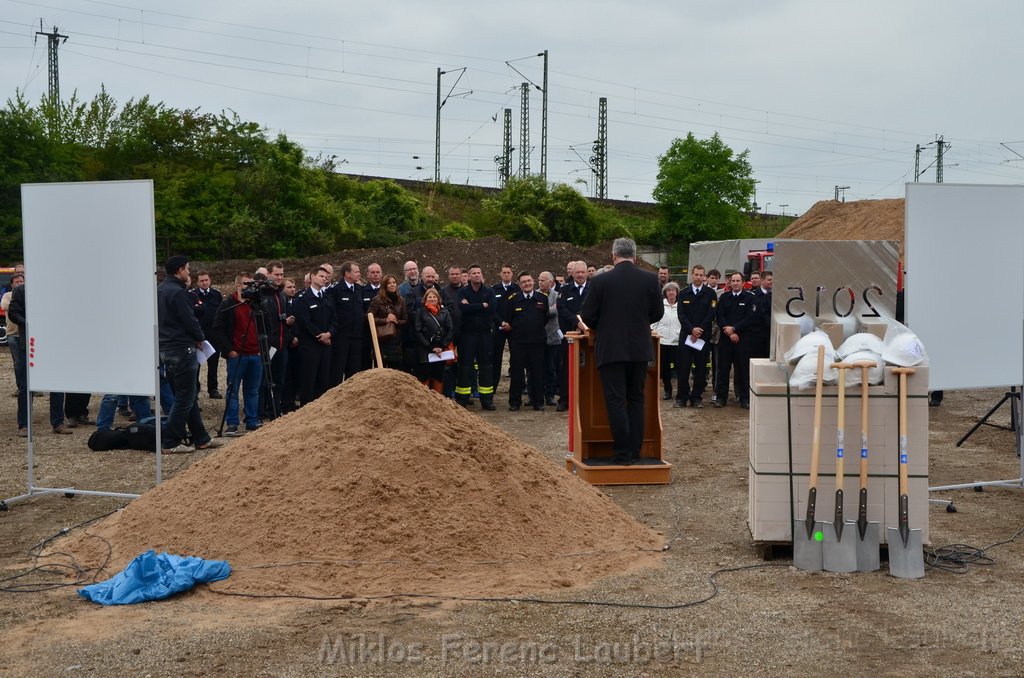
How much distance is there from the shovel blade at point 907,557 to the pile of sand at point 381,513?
4.95 ft

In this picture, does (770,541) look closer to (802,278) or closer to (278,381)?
(802,278)

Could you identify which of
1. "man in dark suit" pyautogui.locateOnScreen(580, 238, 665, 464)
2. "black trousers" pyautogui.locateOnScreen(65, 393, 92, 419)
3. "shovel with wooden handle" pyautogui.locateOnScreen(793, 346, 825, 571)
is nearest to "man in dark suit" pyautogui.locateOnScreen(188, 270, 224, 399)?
"black trousers" pyautogui.locateOnScreen(65, 393, 92, 419)

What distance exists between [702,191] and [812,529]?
48.9 m

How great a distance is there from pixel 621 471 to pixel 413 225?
37166mm

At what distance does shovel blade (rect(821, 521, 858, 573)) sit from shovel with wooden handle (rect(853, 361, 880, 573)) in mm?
53

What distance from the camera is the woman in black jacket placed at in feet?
43.5

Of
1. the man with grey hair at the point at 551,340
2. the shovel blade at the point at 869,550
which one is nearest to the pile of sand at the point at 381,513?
the shovel blade at the point at 869,550

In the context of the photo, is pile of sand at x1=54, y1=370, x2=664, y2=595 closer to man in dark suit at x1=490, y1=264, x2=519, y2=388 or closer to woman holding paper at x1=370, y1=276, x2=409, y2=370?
woman holding paper at x1=370, y1=276, x2=409, y2=370

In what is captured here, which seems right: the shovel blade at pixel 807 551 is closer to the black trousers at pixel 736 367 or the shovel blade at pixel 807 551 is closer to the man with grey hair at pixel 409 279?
the black trousers at pixel 736 367

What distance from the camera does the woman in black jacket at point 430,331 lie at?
13.3 metres

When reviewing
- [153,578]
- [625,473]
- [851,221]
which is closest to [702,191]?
[851,221]

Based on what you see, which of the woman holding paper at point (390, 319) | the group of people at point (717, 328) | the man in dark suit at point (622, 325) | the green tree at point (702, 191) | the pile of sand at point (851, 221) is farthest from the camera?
the green tree at point (702, 191)

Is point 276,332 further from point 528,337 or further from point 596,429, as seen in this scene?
point 596,429

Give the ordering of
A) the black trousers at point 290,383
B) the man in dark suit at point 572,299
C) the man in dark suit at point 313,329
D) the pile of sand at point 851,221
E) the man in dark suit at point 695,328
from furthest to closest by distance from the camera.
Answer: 1. the pile of sand at point 851,221
2. the man in dark suit at point 695,328
3. the man in dark suit at point 572,299
4. the black trousers at point 290,383
5. the man in dark suit at point 313,329
